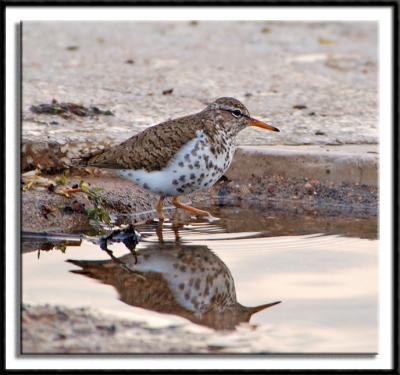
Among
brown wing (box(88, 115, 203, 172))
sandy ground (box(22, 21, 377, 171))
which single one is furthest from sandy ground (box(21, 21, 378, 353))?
brown wing (box(88, 115, 203, 172))

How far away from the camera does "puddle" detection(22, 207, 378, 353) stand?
5672 mm

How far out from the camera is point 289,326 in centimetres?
570

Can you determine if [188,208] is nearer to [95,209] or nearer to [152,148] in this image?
[152,148]

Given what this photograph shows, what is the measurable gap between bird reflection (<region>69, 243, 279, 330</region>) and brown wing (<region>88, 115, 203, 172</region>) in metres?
0.82

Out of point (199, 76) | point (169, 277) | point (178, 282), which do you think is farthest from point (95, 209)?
point (199, 76)

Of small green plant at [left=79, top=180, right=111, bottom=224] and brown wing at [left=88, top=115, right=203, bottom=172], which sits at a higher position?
brown wing at [left=88, top=115, right=203, bottom=172]

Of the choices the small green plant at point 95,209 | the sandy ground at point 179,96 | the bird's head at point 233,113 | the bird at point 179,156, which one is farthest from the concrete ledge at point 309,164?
the small green plant at point 95,209

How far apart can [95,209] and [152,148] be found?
2.28 feet

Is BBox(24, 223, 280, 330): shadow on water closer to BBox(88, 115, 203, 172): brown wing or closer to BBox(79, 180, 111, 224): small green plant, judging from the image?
BBox(79, 180, 111, 224): small green plant

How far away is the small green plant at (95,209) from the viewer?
7844 millimetres

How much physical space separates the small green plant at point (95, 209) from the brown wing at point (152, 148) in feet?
1.02

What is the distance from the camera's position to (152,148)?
311 inches

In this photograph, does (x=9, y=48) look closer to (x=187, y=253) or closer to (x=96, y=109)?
(x=187, y=253)

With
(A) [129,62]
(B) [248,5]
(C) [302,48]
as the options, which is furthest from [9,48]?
(C) [302,48]
